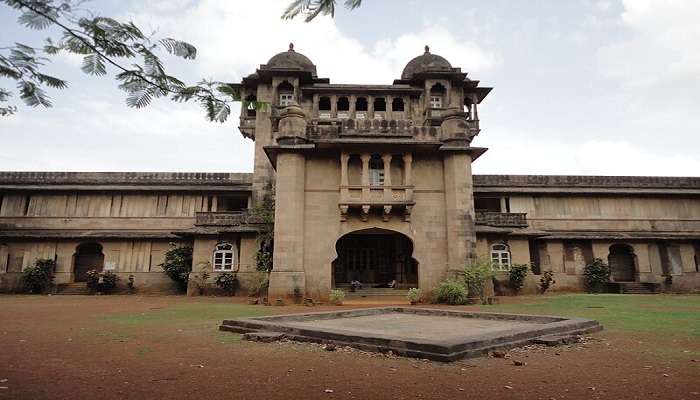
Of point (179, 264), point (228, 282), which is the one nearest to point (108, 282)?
point (179, 264)

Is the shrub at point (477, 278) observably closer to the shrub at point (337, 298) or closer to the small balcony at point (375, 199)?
the small balcony at point (375, 199)

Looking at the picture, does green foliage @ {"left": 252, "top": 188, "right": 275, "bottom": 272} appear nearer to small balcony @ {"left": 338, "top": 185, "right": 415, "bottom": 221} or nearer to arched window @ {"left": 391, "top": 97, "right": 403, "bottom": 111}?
small balcony @ {"left": 338, "top": 185, "right": 415, "bottom": 221}

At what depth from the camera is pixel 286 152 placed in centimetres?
1839

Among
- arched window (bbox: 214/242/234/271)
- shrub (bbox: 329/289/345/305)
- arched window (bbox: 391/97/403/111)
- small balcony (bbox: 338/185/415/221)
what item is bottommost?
shrub (bbox: 329/289/345/305)

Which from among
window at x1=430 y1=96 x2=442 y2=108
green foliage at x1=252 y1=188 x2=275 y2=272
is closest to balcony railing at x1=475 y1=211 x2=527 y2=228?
window at x1=430 y1=96 x2=442 y2=108

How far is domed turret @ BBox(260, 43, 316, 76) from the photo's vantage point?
93.9ft

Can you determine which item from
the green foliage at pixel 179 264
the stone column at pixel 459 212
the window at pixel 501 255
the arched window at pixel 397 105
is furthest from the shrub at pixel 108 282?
the window at pixel 501 255

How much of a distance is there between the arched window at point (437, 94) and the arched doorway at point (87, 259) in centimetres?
2435

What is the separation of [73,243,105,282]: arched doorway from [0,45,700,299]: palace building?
2.6 inches

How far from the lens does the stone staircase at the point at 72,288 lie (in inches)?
1014

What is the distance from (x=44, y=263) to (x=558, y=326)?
94.6 feet

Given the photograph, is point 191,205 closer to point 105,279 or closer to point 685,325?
point 105,279

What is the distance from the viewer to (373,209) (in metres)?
18.6

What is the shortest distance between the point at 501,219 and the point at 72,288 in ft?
87.0
